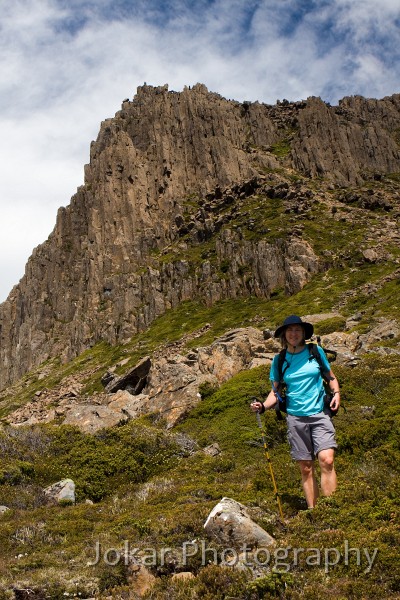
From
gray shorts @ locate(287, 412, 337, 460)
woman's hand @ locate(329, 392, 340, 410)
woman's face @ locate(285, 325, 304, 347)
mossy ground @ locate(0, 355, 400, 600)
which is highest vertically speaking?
woman's face @ locate(285, 325, 304, 347)

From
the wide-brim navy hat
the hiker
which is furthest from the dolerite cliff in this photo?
the hiker

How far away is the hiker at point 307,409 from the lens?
27.1ft

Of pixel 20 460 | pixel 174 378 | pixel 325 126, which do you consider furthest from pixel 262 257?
pixel 325 126

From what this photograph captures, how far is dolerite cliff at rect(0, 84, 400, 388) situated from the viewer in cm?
9200

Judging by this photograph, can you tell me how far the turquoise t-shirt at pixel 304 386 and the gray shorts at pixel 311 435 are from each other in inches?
5.2

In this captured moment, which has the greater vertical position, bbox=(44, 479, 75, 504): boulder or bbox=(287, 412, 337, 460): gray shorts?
bbox=(287, 412, 337, 460): gray shorts

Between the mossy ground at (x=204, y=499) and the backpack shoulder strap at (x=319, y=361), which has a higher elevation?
the backpack shoulder strap at (x=319, y=361)

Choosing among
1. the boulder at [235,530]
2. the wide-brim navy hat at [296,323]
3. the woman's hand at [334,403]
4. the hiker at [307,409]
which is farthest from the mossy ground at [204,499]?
the wide-brim navy hat at [296,323]

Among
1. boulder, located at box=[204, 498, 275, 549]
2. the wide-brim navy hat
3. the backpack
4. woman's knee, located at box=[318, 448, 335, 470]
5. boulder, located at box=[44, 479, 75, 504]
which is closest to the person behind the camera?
boulder, located at box=[204, 498, 275, 549]

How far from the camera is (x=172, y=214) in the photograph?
12094 cm

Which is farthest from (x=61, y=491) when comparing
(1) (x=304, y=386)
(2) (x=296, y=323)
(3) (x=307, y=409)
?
(2) (x=296, y=323)

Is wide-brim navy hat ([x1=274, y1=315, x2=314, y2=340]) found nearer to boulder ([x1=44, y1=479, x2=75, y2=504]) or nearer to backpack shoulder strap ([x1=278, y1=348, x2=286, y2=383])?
backpack shoulder strap ([x1=278, y1=348, x2=286, y2=383])

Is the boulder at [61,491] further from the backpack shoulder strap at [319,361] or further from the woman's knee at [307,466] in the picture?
the backpack shoulder strap at [319,361]

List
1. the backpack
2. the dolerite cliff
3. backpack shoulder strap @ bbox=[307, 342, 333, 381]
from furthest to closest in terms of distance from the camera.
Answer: the dolerite cliff
backpack shoulder strap @ bbox=[307, 342, 333, 381]
the backpack
